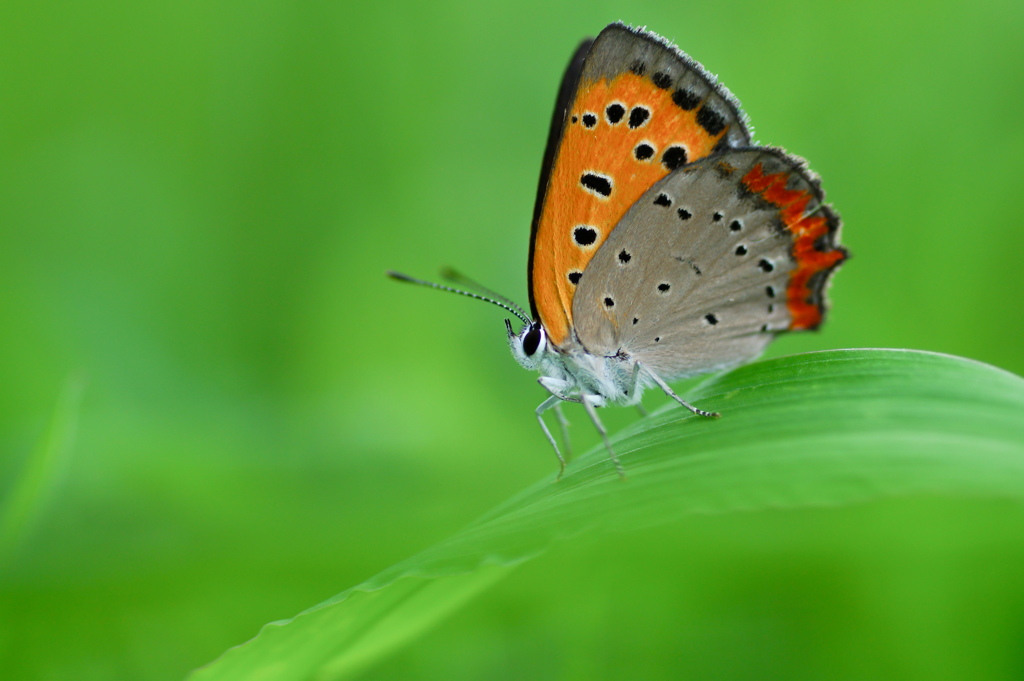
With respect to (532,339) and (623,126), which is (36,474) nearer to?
(532,339)

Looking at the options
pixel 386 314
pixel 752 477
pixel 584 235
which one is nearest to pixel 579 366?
pixel 584 235

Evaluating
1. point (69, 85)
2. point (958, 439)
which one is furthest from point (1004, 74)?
point (69, 85)

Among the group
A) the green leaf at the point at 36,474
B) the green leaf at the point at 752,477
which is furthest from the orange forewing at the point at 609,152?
the green leaf at the point at 36,474

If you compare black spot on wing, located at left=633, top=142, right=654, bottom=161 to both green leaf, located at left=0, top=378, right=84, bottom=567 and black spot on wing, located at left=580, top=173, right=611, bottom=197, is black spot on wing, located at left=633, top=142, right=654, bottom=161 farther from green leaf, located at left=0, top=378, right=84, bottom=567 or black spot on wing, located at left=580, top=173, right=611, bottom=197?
green leaf, located at left=0, top=378, right=84, bottom=567

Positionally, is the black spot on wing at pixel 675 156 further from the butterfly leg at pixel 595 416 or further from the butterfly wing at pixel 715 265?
the butterfly leg at pixel 595 416

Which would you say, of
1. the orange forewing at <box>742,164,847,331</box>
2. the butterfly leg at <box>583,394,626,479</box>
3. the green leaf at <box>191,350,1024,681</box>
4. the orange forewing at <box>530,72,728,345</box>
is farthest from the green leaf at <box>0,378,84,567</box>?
the orange forewing at <box>742,164,847,331</box>

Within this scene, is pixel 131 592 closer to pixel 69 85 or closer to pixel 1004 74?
pixel 69 85

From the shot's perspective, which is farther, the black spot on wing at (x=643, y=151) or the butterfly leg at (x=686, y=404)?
the black spot on wing at (x=643, y=151)
